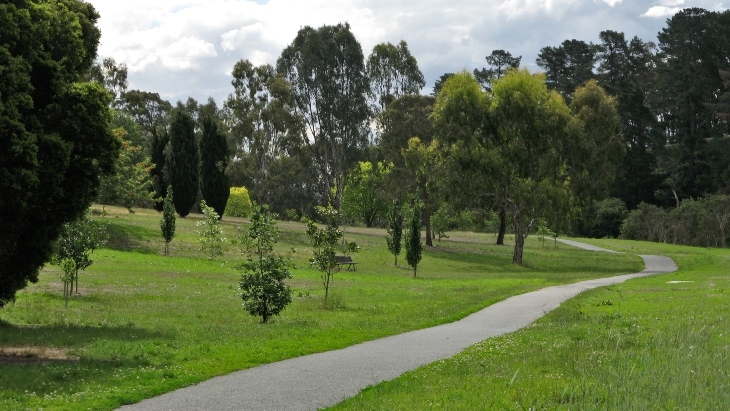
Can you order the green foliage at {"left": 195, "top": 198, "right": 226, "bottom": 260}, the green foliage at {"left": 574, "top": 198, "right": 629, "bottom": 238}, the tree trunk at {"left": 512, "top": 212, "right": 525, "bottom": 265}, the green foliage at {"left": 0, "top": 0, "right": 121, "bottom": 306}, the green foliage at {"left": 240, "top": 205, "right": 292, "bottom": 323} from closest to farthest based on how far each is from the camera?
1. the green foliage at {"left": 0, "top": 0, "right": 121, "bottom": 306}
2. the green foliage at {"left": 240, "top": 205, "right": 292, "bottom": 323}
3. the green foliage at {"left": 195, "top": 198, "right": 226, "bottom": 260}
4. the tree trunk at {"left": 512, "top": 212, "right": 525, "bottom": 265}
5. the green foliage at {"left": 574, "top": 198, "right": 629, "bottom": 238}

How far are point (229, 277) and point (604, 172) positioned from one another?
26540 mm

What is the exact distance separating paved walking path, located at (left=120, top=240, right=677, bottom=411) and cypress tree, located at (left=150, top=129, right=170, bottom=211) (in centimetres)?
5654

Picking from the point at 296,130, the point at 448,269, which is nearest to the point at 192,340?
the point at 448,269

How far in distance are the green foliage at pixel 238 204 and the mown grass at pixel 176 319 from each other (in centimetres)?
3531

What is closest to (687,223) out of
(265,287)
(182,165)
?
(182,165)

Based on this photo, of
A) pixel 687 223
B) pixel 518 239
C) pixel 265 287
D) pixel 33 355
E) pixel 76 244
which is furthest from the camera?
pixel 687 223

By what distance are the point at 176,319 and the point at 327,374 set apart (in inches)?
325

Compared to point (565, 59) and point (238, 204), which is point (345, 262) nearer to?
point (238, 204)

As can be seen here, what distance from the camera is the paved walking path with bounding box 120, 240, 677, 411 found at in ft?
30.9

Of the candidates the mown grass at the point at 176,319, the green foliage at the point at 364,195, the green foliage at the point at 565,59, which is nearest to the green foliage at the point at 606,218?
the green foliage at the point at 565,59

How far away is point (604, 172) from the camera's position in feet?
157

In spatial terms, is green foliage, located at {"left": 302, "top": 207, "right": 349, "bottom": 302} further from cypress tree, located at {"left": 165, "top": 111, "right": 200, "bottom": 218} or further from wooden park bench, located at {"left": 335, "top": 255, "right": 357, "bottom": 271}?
cypress tree, located at {"left": 165, "top": 111, "right": 200, "bottom": 218}

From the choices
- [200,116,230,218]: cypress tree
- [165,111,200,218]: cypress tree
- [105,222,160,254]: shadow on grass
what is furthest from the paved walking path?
[200,116,230,218]: cypress tree

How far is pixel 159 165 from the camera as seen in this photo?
72688mm
